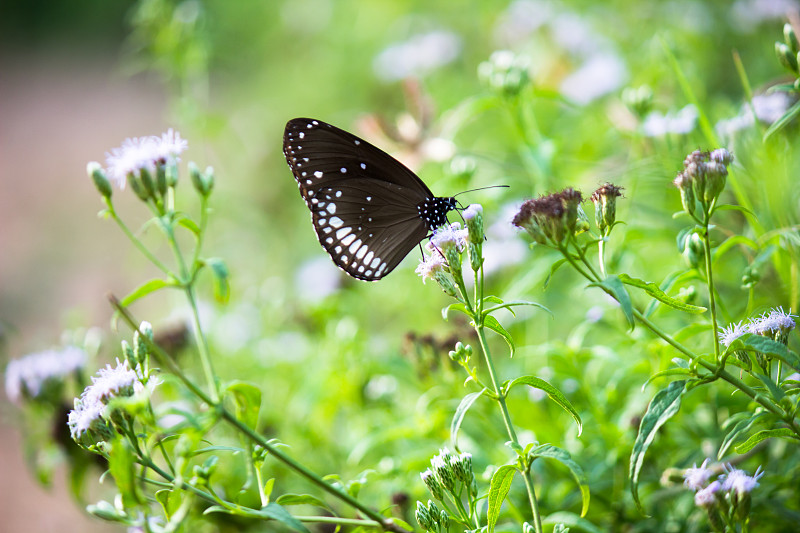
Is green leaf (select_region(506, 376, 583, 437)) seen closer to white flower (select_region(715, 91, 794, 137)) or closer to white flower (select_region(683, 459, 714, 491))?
white flower (select_region(683, 459, 714, 491))

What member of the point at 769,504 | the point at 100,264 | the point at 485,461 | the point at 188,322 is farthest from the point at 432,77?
the point at 100,264

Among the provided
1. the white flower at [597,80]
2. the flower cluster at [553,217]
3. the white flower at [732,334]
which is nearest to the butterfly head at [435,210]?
the flower cluster at [553,217]

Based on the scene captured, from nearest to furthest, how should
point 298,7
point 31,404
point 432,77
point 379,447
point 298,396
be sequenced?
point 31,404 → point 379,447 → point 298,396 → point 432,77 → point 298,7

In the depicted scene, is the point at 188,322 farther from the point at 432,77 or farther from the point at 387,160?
the point at 432,77

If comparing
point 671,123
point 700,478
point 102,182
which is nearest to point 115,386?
point 102,182

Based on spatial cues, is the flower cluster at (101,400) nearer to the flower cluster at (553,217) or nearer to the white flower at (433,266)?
the white flower at (433,266)
